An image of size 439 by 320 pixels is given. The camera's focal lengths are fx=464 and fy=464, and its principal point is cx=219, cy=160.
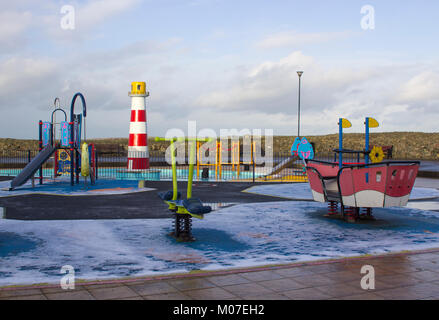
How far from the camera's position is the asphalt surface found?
41.7ft

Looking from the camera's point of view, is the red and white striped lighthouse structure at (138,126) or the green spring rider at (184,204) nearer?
the green spring rider at (184,204)

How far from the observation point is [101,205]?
14.8 m

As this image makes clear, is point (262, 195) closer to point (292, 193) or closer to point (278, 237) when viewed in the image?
point (292, 193)

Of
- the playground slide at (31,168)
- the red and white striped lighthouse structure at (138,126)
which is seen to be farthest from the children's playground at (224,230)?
the red and white striped lighthouse structure at (138,126)

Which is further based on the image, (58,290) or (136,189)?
(136,189)

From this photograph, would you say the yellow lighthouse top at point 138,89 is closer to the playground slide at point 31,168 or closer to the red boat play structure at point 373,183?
the playground slide at point 31,168

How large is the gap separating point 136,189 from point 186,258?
12.6 metres

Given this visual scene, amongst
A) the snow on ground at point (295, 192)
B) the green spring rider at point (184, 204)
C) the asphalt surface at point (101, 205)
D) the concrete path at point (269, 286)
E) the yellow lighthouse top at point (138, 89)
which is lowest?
the concrete path at point (269, 286)

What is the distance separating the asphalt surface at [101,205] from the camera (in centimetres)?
1270

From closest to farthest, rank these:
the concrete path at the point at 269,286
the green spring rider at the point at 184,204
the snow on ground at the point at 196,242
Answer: the concrete path at the point at 269,286 → the snow on ground at the point at 196,242 → the green spring rider at the point at 184,204

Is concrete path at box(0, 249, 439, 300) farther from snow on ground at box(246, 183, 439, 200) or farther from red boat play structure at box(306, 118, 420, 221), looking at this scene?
snow on ground at box(246, 183, 439, 200)

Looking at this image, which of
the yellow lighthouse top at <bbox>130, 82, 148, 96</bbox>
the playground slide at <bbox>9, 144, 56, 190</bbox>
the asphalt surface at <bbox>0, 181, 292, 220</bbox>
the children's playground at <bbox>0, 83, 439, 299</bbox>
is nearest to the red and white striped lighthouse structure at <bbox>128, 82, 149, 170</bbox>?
the yellow lighthouse top at <bbox>130, 82, 148, 96</bbox>
